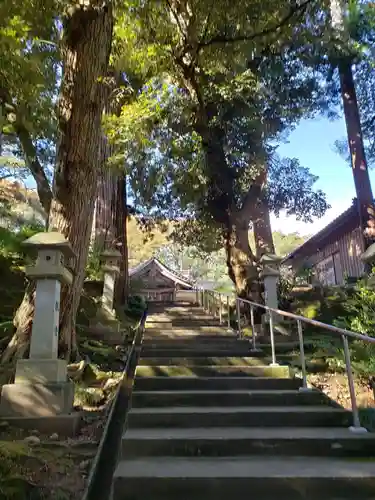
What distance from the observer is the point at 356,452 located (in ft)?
11.2

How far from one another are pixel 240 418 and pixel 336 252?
15.4 metres

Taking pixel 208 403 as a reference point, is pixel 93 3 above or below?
above

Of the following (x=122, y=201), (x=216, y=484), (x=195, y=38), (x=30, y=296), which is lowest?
(x=216, y=484)

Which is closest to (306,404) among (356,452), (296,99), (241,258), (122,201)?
(356,452)

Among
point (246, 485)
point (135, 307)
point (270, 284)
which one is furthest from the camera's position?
point (135, 307)

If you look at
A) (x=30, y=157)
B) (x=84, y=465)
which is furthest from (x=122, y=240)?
(x=84, y=465)

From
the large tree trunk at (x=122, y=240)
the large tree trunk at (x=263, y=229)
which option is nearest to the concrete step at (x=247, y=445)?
the large tree trunk at (x=122, y=240)

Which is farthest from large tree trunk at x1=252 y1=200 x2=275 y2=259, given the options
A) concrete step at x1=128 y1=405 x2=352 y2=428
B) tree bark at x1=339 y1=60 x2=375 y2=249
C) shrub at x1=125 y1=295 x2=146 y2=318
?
concrete step at x1=128 y1=405 x2=352 y2=428

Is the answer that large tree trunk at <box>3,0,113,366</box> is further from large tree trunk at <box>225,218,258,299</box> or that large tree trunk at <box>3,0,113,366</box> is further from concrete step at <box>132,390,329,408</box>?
large tree trunk at <box>225,218,258,299</box>

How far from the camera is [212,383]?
4863 millimetres

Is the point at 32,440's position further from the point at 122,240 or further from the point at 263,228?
the point at 263,228

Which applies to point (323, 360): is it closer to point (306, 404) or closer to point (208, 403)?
point (306, 404)

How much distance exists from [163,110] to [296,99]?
4.37 meters

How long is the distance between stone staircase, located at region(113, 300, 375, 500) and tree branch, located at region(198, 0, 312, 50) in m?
5.89
